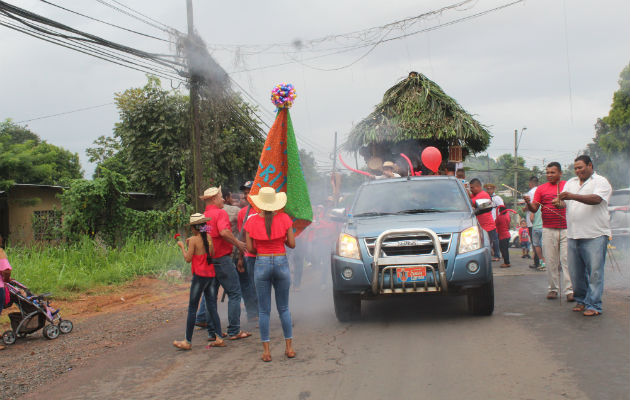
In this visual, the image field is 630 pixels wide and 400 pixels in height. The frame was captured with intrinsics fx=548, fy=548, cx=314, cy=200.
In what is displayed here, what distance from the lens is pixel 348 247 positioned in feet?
21.7

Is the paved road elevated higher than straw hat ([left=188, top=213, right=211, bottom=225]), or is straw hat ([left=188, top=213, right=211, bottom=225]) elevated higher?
straw hat ([left=188, top=213, right=211, bottom=225])

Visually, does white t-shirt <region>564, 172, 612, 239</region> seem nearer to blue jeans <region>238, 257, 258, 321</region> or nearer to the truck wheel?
the truck wheel

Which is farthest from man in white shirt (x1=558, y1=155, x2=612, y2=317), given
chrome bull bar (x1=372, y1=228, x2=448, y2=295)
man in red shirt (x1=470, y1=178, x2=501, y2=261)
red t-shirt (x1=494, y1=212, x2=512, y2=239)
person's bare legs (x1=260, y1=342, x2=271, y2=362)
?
red t-shirt (x1=494, y1=212, x2=512, y2=239)

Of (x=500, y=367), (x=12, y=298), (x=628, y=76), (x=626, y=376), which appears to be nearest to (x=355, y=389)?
(x=500, y=367)

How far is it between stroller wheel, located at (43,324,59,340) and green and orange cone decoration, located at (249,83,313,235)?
3393 mm

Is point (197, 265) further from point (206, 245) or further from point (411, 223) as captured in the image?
point (411, 223)

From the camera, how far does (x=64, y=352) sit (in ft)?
21.6

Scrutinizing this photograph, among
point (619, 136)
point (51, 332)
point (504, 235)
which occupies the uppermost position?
point (619, 136)

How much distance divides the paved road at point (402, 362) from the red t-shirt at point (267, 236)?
3.57 ft

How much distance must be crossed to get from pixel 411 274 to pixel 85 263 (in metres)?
9.18

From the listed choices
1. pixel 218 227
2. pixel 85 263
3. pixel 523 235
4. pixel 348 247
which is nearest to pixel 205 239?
pixel 218 227

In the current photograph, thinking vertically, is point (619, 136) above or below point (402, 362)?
above

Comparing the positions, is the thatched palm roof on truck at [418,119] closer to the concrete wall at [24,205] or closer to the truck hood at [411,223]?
the truck hood at [411,223]

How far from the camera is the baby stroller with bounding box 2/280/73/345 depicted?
7188mm
